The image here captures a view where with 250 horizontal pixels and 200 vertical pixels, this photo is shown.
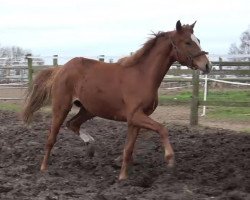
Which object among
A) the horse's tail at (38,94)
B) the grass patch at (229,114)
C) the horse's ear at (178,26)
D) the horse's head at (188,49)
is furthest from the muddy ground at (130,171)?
the grass patch at (229,114)

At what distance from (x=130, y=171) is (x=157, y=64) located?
1527 mm

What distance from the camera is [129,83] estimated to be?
6590 mm

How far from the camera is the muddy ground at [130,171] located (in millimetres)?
5445

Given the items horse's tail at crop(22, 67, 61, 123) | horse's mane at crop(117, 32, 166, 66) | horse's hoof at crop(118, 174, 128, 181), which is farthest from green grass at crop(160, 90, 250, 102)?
horse's hoof at crop(118, 174, 128, 181)

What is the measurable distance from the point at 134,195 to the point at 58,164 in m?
2.40

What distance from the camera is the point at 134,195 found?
5.35m

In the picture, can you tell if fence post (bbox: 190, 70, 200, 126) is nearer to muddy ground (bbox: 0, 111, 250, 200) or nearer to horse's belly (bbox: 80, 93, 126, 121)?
muddy ground (bbox: 0, 111, 250, 200)

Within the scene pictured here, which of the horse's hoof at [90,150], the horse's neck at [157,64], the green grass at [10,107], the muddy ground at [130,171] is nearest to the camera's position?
the muddy ground at [130,171]

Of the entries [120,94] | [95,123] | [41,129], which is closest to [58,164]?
[120,94]

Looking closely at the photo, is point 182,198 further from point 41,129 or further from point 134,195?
point 41,129

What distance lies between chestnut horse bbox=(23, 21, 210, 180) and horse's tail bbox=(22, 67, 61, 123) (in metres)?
0.34

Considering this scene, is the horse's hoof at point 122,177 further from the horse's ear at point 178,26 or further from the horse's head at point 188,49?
the horse's ear at point 178,26

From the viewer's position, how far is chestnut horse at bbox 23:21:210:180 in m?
6.35

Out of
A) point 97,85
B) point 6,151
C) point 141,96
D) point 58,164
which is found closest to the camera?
point 141,96
